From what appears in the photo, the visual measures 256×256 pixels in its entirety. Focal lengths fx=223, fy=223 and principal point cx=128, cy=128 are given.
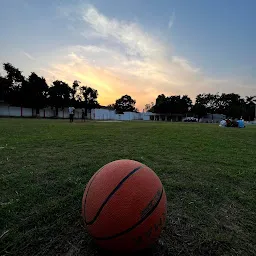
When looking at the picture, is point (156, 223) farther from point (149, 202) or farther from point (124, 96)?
point (124, 96)

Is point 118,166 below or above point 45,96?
below

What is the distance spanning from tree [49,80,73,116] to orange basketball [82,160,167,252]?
6028cm

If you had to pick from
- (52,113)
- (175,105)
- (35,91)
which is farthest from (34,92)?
(175,105)

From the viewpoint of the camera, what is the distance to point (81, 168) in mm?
4691

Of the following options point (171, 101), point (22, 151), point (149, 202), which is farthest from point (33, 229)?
point (171, 101)

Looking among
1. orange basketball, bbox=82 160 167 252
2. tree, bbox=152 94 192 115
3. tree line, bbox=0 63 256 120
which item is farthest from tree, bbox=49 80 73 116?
orange basketball, bbox=82 160 167 252

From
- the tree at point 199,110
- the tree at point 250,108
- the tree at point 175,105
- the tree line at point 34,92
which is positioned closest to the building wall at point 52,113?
the tree line at point 34,92

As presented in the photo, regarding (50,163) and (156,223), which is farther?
(50,163)

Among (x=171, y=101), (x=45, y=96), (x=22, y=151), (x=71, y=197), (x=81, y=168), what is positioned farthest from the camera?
(x=171, y=101)

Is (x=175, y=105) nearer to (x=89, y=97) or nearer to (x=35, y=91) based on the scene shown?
(x=89, y=97)

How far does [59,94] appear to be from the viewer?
59.8 metres

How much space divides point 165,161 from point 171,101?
85.6m

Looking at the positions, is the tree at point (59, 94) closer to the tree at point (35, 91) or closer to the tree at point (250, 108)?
the tree at point (35, 91)

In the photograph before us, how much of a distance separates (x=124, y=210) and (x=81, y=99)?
232 feet
